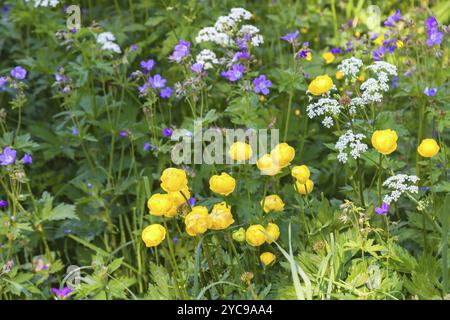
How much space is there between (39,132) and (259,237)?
4.92 ft

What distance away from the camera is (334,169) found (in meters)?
3.03

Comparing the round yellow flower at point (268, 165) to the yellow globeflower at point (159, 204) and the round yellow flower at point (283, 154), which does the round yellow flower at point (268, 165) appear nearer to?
the round yellow flower at point (283, 154)

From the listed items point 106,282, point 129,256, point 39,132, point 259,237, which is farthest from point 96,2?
point 259,237

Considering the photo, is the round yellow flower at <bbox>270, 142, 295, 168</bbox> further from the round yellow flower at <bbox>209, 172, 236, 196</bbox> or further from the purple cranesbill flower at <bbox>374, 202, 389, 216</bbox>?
the purple cranesbill flower at <bbox>374, 202, 389, 216</bbox>

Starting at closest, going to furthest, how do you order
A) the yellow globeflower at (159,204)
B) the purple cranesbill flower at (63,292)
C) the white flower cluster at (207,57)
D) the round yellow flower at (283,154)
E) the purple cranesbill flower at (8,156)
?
the yellow globeflower at (159,204)
the round yellow flower at (283,154)
the purple cranesbill flower at (63,292)
the purple cranesbill flower at (8,156)
the white flower cluster at (207,57)

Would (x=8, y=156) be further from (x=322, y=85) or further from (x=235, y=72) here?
(x=322, y=85)

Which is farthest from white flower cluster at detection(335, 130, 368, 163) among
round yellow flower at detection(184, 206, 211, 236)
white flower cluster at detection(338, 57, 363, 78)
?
round yellow flower at detection(184, 206, 211, 236)

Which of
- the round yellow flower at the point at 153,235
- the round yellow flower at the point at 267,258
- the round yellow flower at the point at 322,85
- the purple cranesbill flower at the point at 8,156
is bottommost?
the round yellow flower at the point at 267,258

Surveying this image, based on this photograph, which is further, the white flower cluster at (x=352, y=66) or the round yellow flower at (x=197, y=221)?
the white flower cluster at (x=352, y=66)

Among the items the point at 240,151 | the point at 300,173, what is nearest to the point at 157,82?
the point at 240,151

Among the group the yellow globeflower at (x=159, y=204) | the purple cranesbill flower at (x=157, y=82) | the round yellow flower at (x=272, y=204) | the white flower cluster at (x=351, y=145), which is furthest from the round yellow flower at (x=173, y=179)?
the purple cranesbill flower at (x=157, y=82)

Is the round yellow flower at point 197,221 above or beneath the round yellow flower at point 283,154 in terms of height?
beneath
